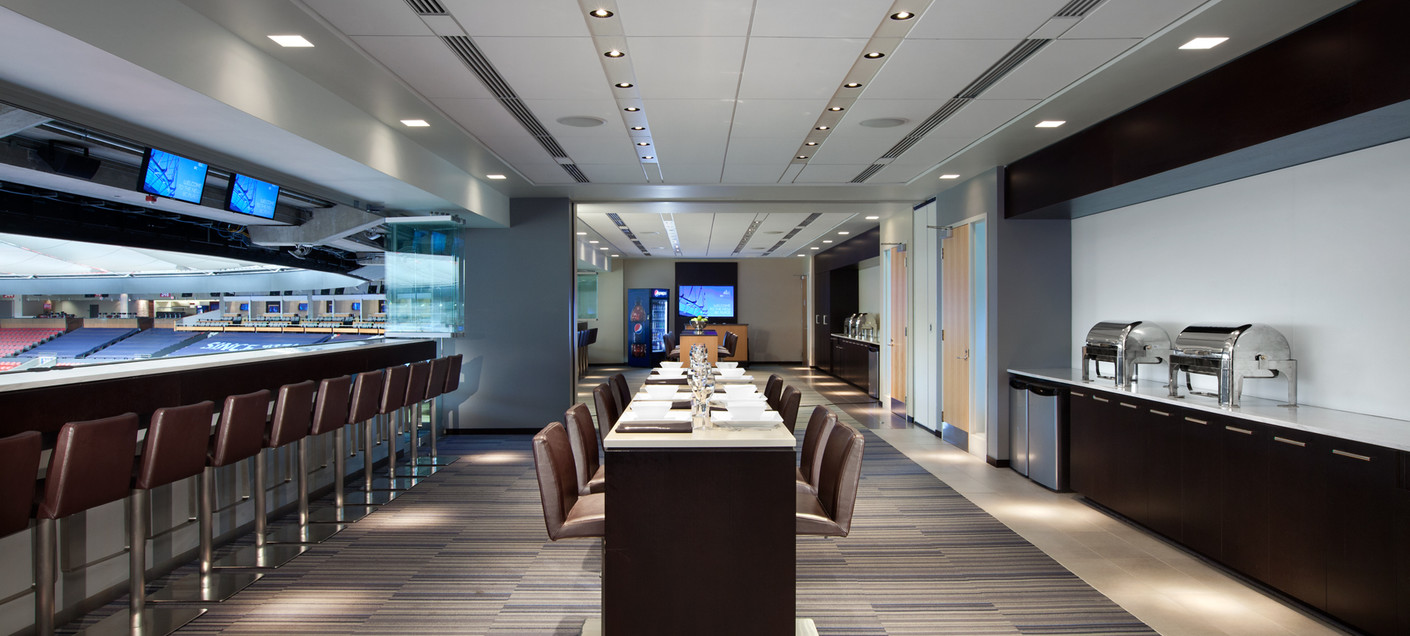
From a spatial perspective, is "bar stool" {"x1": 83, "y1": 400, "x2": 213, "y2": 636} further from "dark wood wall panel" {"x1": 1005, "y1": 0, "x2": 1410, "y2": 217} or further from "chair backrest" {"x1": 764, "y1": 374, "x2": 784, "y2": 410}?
"dark wood wall panel" {"x1": 1005, "y1": 0, "x2": 1410, "y2": 217}

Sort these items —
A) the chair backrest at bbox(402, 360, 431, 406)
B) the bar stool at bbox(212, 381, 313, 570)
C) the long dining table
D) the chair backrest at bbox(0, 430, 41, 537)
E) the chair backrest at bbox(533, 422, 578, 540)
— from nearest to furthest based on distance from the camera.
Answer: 1. the chair backrest at bbox(0, 430, 41, 537)
2. the long dining table
3. the chair backrest at bbox(533, 422, 578, 540)
4. the bar stool at bbox(212, 381, 313, 570)
5. the chair backrest at bbox(402, 360, 431, 406)

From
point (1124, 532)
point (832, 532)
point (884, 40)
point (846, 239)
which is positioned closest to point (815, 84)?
point (884, 40)

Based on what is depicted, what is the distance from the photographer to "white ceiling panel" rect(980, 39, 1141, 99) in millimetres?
3517

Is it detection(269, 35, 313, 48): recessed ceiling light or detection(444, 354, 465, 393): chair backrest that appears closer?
detection(269, 35, 313, 48): recessed ceiling light

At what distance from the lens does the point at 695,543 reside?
2.63m

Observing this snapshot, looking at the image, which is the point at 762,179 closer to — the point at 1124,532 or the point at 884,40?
the point at 884,40

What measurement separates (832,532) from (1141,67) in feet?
10.5

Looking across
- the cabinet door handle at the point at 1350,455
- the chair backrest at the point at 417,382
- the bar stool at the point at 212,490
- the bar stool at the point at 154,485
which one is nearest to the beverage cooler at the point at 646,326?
the chair backrest at the point at 417,382

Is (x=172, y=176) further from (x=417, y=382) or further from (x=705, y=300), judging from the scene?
(x=705, y=300)

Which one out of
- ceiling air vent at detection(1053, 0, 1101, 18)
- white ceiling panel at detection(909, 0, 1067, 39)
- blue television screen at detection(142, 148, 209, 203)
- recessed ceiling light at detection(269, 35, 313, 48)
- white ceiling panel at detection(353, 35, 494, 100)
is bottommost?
blue television screen at detection(142, 148, 209, 203)

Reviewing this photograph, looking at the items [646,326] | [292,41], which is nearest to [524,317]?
[292,41]

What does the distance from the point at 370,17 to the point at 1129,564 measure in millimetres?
4999

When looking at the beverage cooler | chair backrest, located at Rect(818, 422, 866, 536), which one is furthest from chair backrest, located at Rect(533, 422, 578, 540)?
the beverage cooler

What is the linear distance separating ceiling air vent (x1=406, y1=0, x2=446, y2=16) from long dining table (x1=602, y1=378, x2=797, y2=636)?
2092 millimetres
